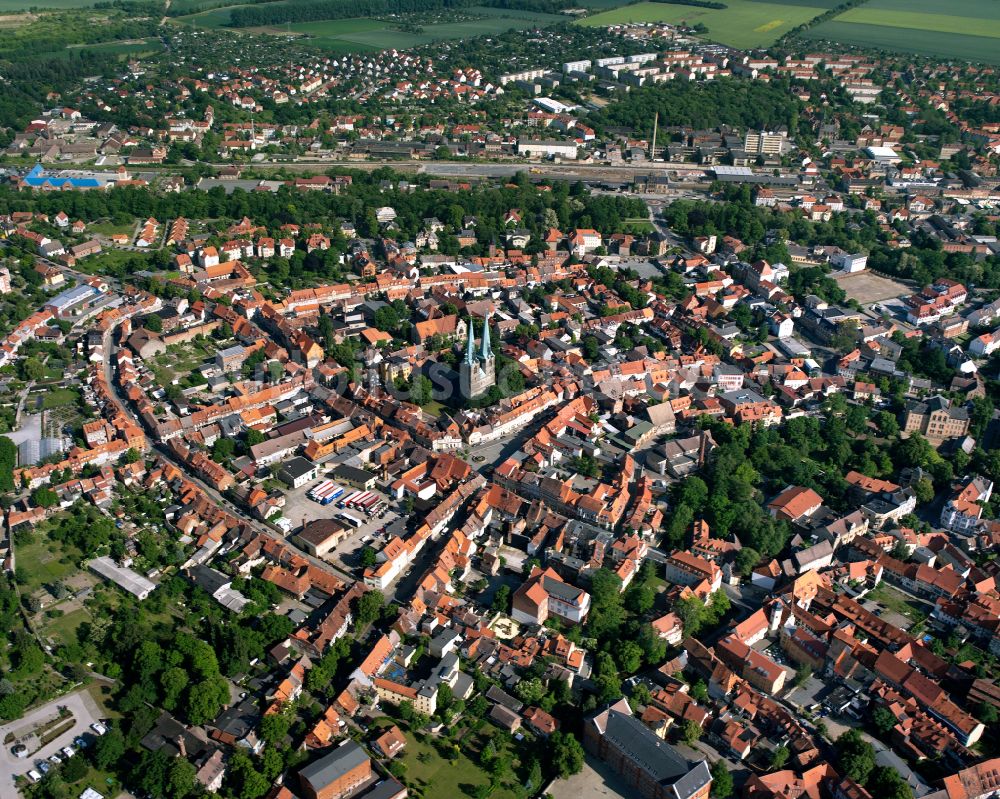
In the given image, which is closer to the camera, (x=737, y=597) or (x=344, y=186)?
(x=737, y=597)

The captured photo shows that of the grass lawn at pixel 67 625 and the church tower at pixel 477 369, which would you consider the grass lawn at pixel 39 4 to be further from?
the grass lawn at pixel 67 625

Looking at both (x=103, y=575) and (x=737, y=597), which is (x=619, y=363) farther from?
(x=103, y=575)

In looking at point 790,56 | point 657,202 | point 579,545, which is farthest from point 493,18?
point 579,545

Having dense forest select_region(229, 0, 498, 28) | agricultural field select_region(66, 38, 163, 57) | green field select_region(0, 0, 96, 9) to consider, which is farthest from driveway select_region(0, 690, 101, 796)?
green field select_region(0, 0, 96, 9)

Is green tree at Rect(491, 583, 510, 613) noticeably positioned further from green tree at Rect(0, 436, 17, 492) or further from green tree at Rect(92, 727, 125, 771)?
green tree at Rect(0, 436, 17, 492)

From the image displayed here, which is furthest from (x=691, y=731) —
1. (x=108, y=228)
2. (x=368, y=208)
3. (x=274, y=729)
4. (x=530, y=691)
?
(x=108, y=228)

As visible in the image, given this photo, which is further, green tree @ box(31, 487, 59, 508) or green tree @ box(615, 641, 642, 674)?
green tree @ box(31, 487, 59, 508)

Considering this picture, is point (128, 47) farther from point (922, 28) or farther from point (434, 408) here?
point (922, 28)
